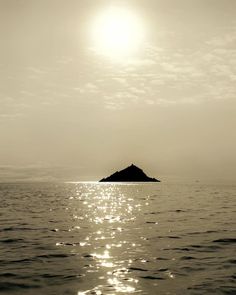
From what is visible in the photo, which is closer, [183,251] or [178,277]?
[178,277]

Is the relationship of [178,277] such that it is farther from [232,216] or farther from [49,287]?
[232,216]

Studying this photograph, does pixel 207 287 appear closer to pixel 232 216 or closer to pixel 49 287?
pixel 49 287

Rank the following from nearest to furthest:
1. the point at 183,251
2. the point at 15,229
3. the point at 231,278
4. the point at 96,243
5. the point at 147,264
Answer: the point at 231,278
the point at 147,264
the point at 183,251
the point at 96,243
the point at 15,229

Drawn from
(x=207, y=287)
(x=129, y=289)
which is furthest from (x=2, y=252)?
(x=207, y=287)

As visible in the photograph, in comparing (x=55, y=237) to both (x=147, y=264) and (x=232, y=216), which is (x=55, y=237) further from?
(x=232, y=216)

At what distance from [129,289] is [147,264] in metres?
4.20

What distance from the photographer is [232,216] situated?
39.6m

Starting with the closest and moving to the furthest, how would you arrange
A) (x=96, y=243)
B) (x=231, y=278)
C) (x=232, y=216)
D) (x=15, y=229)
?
(x=231, y=278), (x=96, y=243), (x=15, y=229), (x=232, y=216)

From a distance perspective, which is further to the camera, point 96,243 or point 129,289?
point 96,243

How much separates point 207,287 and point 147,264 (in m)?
4.35

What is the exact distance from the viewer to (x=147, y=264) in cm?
1817

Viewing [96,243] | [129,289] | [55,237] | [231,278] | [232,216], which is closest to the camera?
[129,289]

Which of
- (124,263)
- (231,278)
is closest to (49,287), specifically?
(124,263)

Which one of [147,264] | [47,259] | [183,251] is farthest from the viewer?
[183,251]
